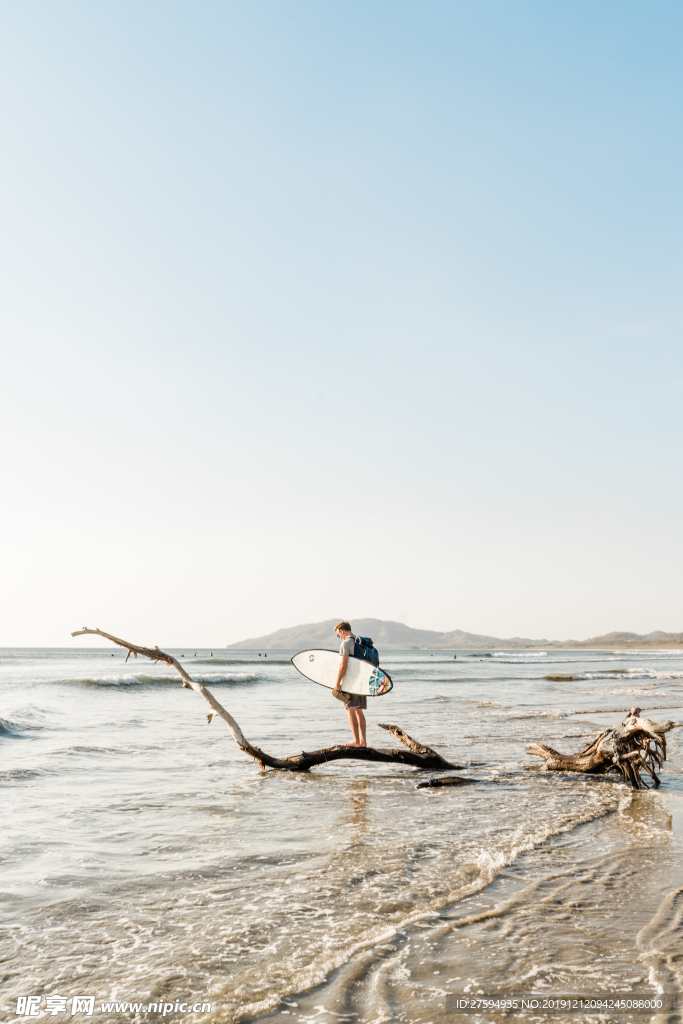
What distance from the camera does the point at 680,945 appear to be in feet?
13.7

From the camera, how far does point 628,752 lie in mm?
9703

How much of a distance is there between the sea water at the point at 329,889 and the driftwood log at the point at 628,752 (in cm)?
26

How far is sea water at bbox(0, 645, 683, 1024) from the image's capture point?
3754 millimetres

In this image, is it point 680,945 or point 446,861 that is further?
point 446,861

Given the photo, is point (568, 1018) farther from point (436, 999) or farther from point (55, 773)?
point (55, 773)

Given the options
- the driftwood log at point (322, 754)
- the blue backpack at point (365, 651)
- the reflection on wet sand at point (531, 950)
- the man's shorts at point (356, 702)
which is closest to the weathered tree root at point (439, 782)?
the driftwood log at point (322, 754)

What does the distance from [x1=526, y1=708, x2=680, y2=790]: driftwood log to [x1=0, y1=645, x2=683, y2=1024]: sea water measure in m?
0.26

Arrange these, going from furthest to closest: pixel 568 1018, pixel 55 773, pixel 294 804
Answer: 1. pixel 55 773
2. pixel 294 804
3. pixel 568 1018

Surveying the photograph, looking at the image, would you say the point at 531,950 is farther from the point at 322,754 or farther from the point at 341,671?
the point at 341,671

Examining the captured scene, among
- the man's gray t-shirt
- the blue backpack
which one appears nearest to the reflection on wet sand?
the man's gray t-shirt

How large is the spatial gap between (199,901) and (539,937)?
269 cm

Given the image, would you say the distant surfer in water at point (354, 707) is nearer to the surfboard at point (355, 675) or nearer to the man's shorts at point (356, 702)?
the man's shorts at point (356, 702)

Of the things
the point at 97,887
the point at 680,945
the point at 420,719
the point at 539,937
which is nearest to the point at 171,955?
the point at 97,887

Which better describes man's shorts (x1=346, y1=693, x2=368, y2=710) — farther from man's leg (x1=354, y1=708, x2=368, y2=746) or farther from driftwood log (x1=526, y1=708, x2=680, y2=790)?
driftwood log (x1=526, y1=708, x2=680, y2=790)
